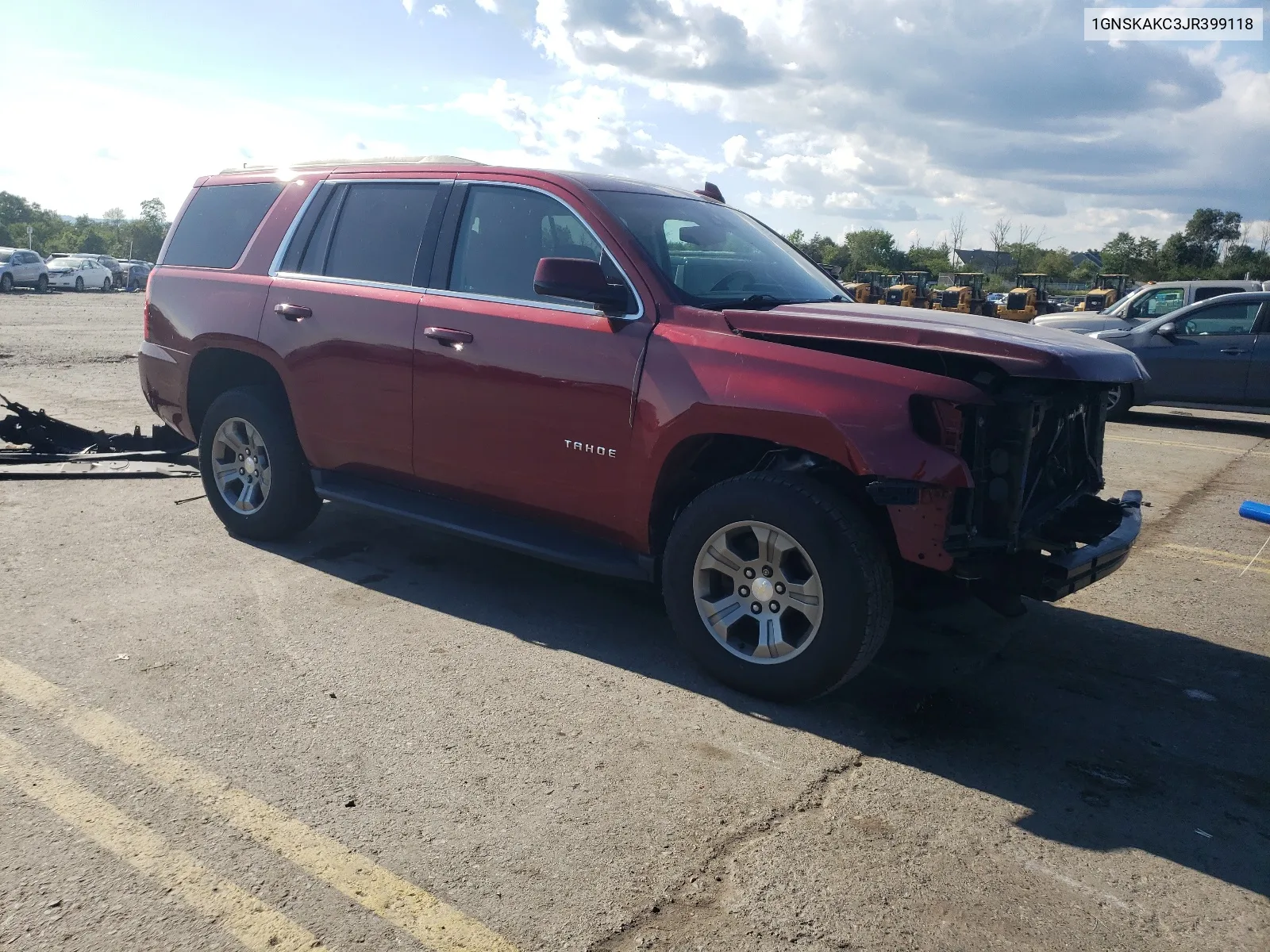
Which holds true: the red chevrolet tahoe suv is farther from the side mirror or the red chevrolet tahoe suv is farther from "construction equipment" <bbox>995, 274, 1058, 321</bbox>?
"construction equipment" <bbox>995, 274, 1058, 321</bbox>

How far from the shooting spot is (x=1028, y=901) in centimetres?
271

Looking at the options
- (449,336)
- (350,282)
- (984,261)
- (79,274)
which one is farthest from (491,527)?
(984,261)

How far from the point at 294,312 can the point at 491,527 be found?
1.61 m

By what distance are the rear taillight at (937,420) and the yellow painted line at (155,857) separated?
238 cm

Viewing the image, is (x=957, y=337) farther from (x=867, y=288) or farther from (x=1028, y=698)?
(x=867, y=288)

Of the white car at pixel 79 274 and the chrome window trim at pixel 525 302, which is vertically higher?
the chrome window trim at pixel 525 302

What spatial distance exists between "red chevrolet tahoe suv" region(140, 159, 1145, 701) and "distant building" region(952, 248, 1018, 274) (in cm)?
7874

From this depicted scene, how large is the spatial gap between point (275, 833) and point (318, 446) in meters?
2.75

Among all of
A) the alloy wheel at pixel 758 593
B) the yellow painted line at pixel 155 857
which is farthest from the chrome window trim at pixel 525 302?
the yellow painted line at pixel 155 857

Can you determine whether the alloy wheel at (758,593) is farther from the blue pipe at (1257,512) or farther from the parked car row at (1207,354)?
the parked car row at (1207,354)

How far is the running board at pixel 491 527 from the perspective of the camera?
4289 mm

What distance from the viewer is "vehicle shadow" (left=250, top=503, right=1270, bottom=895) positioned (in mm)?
3201

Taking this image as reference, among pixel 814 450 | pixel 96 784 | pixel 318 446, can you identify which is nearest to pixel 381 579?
pixel 318 446

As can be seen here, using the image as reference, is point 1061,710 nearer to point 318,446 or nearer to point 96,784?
point 96,784
